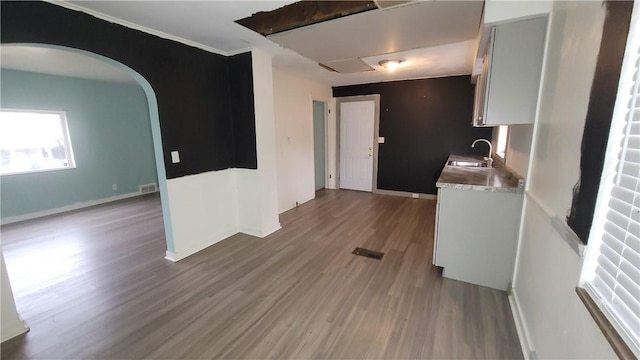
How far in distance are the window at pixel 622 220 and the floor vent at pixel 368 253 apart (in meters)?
2.02

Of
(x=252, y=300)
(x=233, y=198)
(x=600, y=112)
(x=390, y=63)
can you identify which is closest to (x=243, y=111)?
(x=233, y=198)

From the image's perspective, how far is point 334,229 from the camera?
12.1 feet

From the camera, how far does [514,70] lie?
1923 mm

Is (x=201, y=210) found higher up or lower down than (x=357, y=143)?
lower down

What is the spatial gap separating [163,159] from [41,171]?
12.0 ft

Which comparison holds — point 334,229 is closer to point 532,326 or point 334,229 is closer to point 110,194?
point 532,326

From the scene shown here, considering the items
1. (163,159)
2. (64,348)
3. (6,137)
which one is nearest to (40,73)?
(6,137)

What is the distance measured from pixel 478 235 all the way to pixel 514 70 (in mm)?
1375

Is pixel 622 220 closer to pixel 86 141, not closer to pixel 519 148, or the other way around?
pixel 519 148

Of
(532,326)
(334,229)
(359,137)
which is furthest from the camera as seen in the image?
(359,137)

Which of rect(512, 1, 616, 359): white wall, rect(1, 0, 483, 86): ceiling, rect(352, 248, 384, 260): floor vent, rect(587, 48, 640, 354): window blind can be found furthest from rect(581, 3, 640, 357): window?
rect(352, 248, 384, 260): floor vent

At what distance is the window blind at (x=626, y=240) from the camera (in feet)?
2.45

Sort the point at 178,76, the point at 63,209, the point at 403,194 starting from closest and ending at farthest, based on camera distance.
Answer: the point at 178,76
the point at 63,209
the point at 403,194

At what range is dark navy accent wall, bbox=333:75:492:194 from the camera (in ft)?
15.4
